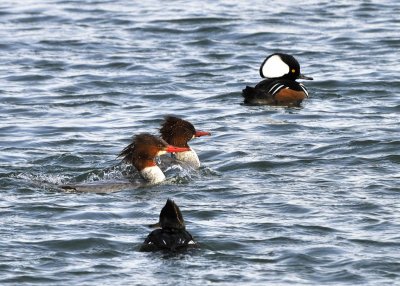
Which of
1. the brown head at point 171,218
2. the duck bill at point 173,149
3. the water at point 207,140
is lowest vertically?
the water at point 207,140

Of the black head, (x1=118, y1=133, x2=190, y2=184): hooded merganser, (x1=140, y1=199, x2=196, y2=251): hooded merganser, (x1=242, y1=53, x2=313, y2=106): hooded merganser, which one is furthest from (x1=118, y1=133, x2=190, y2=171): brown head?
the black head

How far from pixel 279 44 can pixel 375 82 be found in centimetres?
349

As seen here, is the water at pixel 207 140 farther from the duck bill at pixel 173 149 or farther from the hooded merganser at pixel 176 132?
the hooded merganser at pixel 176 132

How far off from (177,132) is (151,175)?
1.22 m

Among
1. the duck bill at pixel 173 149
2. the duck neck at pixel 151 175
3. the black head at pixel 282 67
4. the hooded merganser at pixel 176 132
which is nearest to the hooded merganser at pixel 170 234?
the duck neck at pixel 151 175

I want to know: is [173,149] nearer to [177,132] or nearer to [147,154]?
[147,154]

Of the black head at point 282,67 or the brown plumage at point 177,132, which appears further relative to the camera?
the black head at point 282,67

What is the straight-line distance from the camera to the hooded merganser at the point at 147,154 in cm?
1270

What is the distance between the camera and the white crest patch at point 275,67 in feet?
59.3

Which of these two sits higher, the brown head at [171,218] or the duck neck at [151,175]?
the brown head at [171,218]

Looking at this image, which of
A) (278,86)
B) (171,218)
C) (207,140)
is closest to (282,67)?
(278,86)

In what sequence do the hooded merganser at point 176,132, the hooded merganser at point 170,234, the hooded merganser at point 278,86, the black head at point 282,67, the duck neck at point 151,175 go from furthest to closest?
the black head at point 282,67 < the hooded merganser at point 278,86 < the hooded merganser at point 176,132 < the duck neck at point 151,175 < the hooded merganser at point 170,234

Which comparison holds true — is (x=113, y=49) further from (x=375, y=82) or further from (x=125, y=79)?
(x=375, y=82)

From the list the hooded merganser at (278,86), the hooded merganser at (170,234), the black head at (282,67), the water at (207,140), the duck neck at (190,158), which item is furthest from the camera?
the black head at (282,67)
